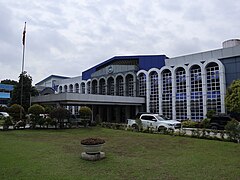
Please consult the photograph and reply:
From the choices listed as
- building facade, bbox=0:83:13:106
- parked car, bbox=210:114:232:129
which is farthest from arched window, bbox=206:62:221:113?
building facade, bbox=0:83:13:106

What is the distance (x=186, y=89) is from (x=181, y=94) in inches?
41.5

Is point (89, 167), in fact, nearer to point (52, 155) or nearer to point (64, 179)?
point (64, 179)

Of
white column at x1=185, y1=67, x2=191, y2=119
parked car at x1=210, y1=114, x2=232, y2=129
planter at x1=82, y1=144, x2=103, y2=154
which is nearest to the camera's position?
planter at x1=82, y1=144, x2=103, y2=154

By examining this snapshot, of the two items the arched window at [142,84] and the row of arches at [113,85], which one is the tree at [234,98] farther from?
the row of arches at [113,85]

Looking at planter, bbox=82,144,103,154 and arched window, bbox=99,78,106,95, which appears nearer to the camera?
planter, bbox=82,144,103,154

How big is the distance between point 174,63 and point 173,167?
2531cm

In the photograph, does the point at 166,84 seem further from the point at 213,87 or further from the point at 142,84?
the point at 213,87

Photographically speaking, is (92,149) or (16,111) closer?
(92,149)

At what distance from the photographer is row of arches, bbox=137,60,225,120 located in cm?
2722

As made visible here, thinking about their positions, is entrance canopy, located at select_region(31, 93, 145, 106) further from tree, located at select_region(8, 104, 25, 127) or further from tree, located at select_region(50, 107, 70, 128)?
tree, located at select_region(8, 104, 25, 127)

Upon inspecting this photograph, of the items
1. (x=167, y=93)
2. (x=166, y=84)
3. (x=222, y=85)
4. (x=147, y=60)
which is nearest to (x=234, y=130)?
(x=222, y=85)

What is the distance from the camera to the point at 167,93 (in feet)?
104

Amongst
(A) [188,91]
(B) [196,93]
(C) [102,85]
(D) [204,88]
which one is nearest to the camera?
(D) [204,88]

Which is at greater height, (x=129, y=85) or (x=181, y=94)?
(x=129, y=85)
